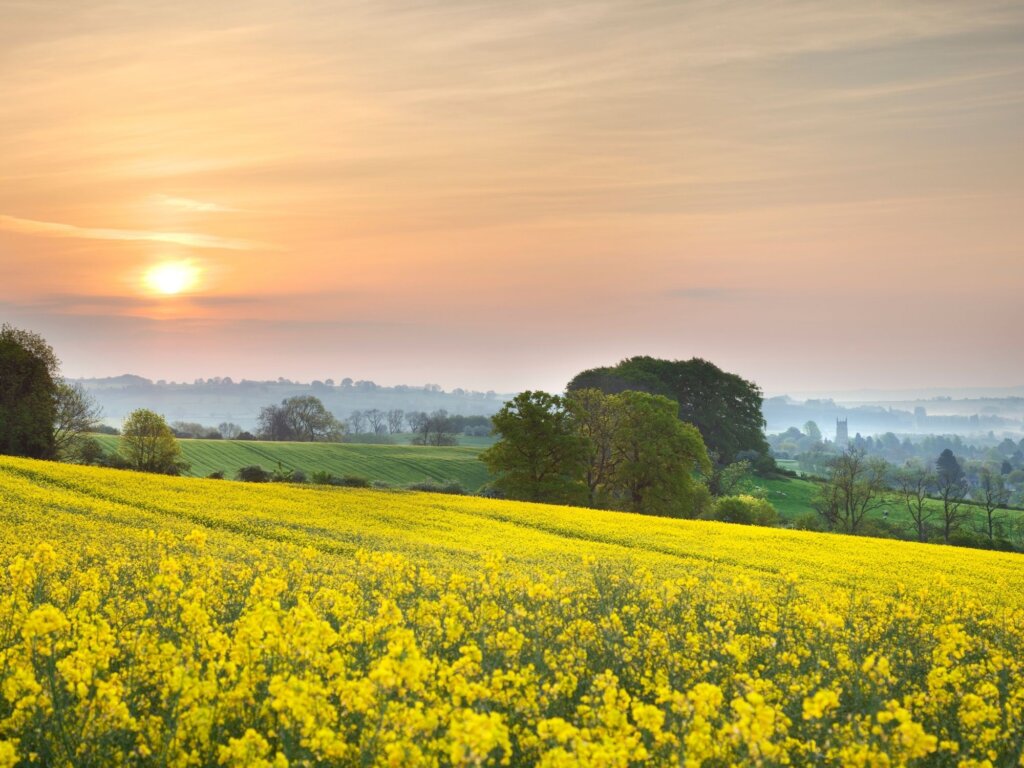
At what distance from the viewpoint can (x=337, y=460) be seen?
10488 centimetres

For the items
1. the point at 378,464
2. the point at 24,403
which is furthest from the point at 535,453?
the point at 378,464

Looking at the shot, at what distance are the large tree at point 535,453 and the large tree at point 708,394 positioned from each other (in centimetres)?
3117

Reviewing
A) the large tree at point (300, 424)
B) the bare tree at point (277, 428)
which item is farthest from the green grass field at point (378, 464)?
the bare tree at point (277, 428)

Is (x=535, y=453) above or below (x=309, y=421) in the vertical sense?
below

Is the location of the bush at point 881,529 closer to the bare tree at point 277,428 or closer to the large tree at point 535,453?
the large tree at point 535,453

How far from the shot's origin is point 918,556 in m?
28.3

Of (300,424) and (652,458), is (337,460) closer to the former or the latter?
(300,424)

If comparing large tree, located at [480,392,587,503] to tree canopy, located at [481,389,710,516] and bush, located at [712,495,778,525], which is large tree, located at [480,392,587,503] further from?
bush, located at [712,495,778,525]

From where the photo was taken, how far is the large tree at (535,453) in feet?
175

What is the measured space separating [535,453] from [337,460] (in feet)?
185

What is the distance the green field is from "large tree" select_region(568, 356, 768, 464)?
2438 cm

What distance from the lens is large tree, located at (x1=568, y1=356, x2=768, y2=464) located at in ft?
286

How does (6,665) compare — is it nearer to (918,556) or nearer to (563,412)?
(918,556)

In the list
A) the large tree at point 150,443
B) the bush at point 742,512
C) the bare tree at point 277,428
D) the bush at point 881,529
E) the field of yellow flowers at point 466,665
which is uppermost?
the bare tree at point 277,428
